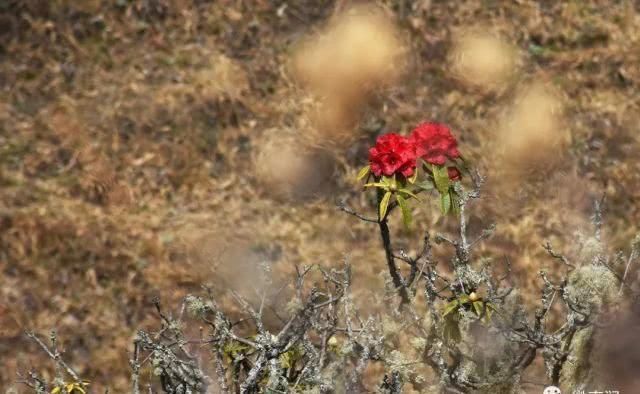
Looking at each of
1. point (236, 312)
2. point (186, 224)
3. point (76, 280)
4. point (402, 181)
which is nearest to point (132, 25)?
point (186, 224)

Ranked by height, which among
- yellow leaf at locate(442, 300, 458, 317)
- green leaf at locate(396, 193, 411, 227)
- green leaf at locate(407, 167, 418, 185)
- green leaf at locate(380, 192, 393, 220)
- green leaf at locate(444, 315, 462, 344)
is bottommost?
green leaf at locate(444, 315, 462, 344)

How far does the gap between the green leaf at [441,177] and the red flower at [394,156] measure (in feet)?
0.44

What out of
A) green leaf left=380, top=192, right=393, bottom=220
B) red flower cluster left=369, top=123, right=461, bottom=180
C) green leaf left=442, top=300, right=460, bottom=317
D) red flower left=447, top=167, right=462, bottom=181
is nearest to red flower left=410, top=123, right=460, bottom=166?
red flower cluster left=369, top=123, right=461, bottom=180

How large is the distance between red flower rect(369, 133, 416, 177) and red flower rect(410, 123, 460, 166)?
0.23 ft

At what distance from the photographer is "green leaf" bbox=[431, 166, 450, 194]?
12.4 feet

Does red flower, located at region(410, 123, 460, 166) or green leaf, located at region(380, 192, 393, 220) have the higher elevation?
red flower, located at region(410, 123, 460, 166)

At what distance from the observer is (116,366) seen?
218 inches

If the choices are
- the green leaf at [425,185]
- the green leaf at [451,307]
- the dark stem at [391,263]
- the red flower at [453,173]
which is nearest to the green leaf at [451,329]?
the green leaf at [451,307]

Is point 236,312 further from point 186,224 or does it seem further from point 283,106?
point 283,106

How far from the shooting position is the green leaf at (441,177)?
A: 379cm

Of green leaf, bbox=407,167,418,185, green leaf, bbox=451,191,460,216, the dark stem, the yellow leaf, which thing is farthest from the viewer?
green leaf, bbox=451,191,460,216

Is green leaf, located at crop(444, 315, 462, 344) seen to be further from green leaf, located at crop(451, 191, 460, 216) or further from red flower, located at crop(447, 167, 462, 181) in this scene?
red flower, located at crop(447, 167, 462, 181)

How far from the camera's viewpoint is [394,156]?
3666 millimetres

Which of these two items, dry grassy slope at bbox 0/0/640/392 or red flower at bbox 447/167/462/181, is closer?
red flower at bbox 447/167/462/181
